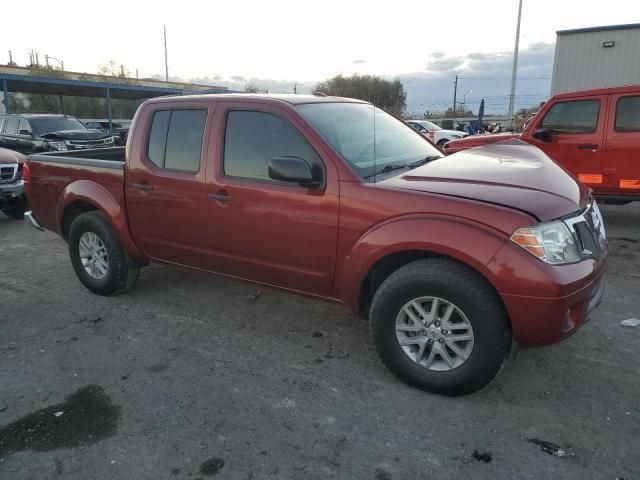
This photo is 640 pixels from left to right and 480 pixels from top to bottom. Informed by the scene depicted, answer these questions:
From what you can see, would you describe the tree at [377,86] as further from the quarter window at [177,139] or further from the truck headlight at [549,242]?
the truck headlight at [549,242]

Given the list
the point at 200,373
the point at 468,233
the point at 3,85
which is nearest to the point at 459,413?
the point at 468,233

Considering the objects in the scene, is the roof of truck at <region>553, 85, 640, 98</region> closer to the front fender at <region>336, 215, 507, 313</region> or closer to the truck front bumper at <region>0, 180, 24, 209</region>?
the front fender at <region>336, 215, 507, 313</region>

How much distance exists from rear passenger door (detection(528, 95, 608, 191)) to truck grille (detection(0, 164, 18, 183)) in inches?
315

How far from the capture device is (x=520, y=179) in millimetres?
3145

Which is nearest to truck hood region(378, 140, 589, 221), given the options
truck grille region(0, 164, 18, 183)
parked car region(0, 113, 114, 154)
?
truck grille region(0, 164, 18, 183)

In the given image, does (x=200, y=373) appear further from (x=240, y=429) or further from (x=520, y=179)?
(x=520, y=179)

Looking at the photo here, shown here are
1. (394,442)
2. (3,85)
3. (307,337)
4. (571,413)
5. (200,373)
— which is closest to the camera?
(394,442)

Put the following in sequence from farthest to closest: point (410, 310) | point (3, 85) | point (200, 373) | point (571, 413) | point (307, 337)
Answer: point (3, 85), point (307, 337), point (200, 373), point (410, 310), point (571, 413)

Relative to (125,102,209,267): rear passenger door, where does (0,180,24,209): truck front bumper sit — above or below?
below

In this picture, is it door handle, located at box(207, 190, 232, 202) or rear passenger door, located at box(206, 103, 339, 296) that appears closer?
rear passenger door, located at box(206, 103, 339, 296)

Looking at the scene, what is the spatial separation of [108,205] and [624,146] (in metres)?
6.28

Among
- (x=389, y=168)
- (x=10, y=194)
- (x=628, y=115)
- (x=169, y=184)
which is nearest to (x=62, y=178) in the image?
(x=169, y=184)

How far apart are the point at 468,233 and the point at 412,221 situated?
333mm

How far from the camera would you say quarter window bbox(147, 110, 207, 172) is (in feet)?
13.0
